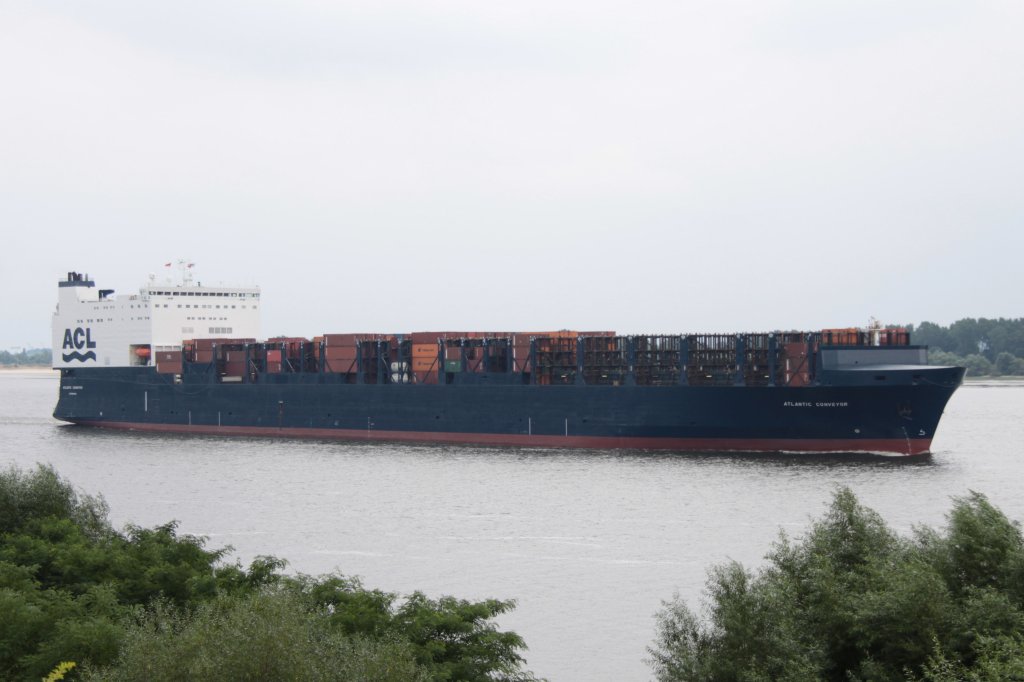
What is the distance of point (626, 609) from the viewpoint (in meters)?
21.0

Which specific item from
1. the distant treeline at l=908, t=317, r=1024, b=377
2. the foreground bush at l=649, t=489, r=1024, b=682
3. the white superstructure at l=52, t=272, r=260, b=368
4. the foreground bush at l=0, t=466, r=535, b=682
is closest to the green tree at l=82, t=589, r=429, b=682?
Answer: the foreground bush at l=0, t=466, r=535, b=682

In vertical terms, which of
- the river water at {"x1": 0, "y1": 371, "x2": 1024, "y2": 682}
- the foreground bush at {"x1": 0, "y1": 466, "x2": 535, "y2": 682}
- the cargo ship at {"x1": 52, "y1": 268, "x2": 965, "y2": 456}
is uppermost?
the cargo ship at {"x1": 52, "y1": 268, "x2": 965, "y2": 456}

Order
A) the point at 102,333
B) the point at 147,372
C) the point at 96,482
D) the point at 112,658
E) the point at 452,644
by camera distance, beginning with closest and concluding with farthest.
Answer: the point at 112,658 < the point at 452,644 < the point at 96,482 < the point at 147,372 < the point at 102,333

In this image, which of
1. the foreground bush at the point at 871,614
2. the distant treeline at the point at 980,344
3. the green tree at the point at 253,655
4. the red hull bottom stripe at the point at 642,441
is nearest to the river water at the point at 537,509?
the red hull bottom stripe at the point at 642,441

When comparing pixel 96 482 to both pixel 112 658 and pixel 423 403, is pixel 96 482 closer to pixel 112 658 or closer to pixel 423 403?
pixel 423 403

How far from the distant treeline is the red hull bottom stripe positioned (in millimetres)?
89246

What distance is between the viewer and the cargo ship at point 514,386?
39906mm

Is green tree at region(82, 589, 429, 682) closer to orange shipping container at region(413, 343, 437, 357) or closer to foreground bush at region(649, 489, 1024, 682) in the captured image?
foreground bush at region(649, 489, 1024, 682)

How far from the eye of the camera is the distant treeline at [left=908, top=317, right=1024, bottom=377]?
418ft

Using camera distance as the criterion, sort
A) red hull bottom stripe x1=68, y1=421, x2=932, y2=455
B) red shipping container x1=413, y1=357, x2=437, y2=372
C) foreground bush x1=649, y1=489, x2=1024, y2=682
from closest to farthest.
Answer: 1. foreground bush x1=649, y1=489, x2=1024, y2=682
2. red hull bottom stripe x1=68, y1=421, x2=932, y2=455
3. red shipping container x1=413, y1=357, x2=437, y2=372

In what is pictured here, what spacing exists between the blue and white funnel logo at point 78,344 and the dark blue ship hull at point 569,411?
5.78 meters

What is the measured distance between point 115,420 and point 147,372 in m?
3.94

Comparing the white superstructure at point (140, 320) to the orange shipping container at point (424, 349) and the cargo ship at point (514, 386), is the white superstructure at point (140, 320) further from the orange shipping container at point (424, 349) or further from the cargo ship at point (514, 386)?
the orange shipping container at point (424, 349)

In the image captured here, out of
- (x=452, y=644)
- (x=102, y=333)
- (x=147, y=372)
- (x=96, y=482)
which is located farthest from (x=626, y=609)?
(x=102, y=333)
